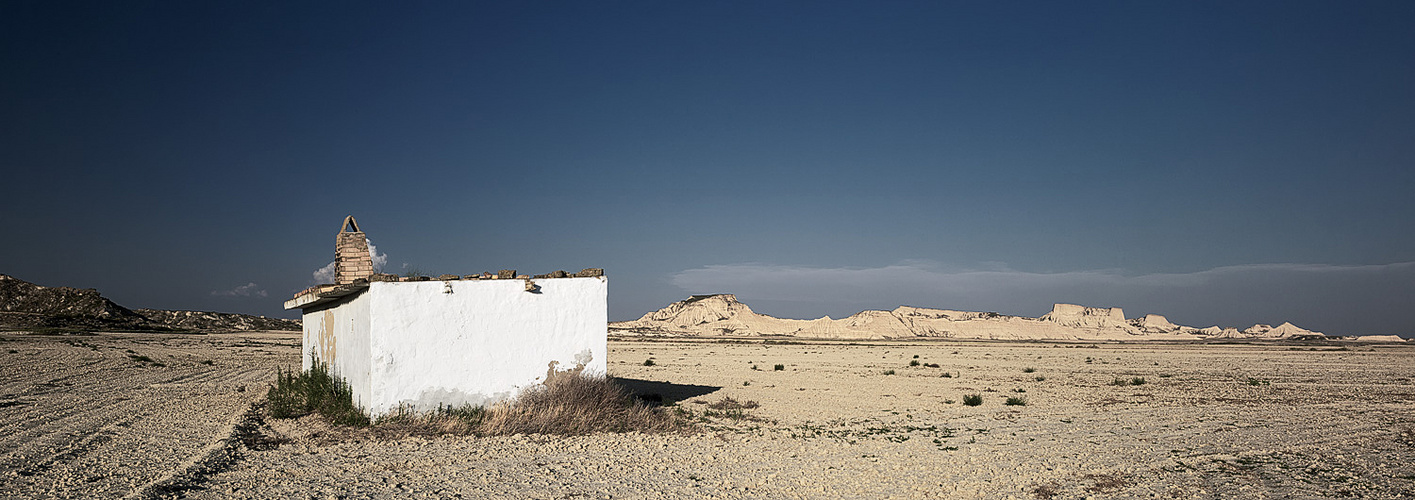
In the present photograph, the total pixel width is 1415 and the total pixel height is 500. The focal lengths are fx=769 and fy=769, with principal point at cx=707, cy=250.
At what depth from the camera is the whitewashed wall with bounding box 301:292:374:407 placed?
40.5 ft

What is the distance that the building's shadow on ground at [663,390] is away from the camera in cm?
1786

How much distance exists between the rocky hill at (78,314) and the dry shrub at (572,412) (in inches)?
2385

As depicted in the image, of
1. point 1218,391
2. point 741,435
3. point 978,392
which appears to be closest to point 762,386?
point 978,392

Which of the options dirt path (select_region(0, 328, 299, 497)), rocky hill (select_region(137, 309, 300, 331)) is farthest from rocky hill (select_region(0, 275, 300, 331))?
dirt path (select_region(0, 328, 299, 497))

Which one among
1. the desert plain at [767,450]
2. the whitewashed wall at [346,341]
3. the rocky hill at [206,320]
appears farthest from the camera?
the rocky hill at [206,320]

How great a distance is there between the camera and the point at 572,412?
1246cm

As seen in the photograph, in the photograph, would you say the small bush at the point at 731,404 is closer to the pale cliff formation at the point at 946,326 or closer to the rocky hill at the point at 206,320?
the rocky hill at the point at 206,320

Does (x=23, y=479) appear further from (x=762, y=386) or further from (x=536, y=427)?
(x=762, y=386)

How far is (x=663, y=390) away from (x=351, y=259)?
9.21m

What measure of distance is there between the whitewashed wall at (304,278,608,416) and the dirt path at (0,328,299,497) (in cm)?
231

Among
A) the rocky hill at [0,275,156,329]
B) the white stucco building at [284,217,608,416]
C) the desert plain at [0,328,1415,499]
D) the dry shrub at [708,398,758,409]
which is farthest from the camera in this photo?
the rocky hill at [0,275,156,329]

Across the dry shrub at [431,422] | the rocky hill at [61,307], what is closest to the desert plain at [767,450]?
the dry shrub at [431,422]

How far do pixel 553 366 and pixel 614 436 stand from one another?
2054 millimetres

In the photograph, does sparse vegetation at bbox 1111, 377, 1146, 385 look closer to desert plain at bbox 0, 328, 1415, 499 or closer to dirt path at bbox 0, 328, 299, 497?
desert plain at bbox 0, 328, 1415, 499
